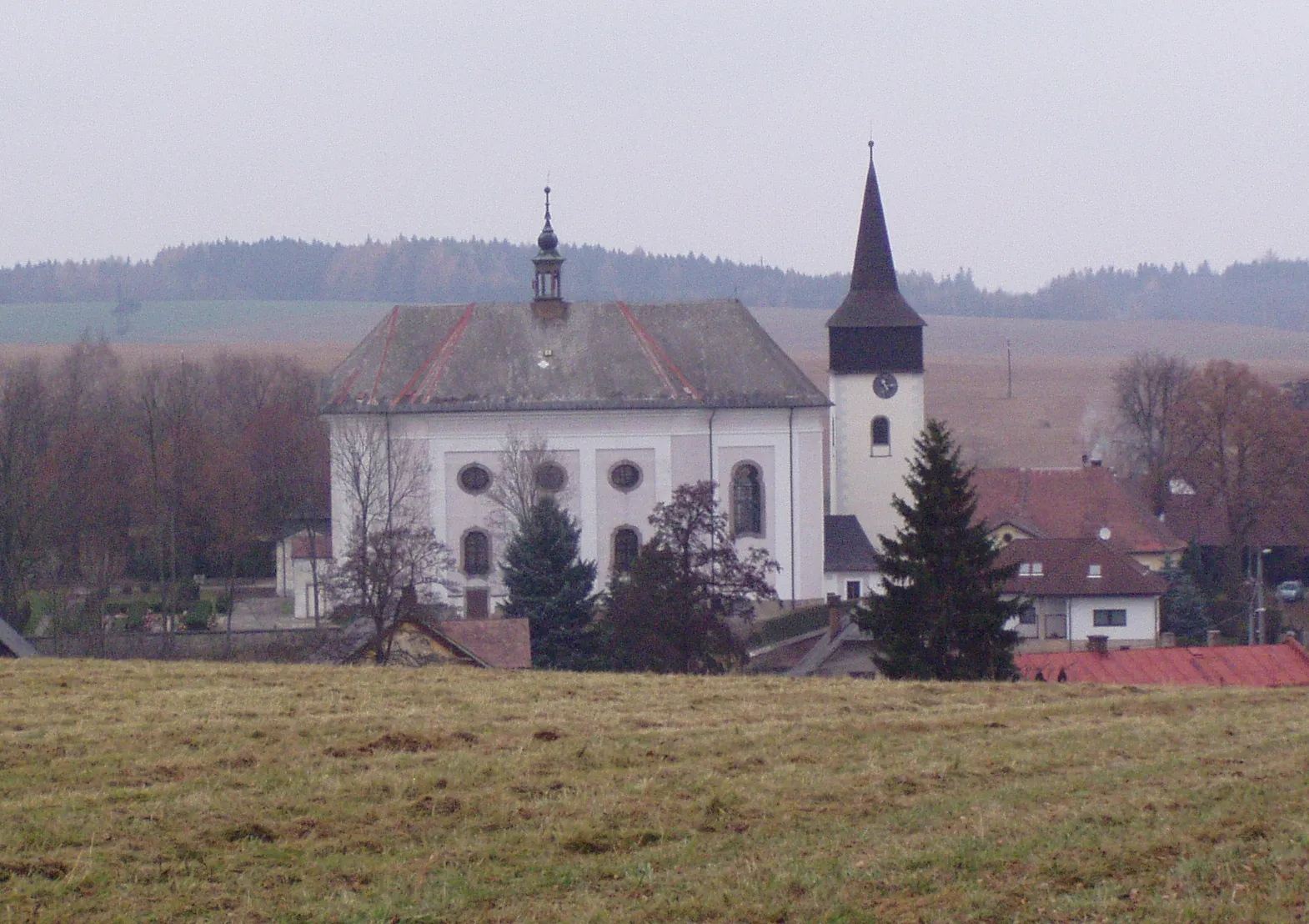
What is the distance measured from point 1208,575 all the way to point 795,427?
19057 mm

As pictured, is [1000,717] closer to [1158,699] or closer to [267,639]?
[1158,699]

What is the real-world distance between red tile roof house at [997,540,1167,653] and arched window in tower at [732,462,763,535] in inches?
247

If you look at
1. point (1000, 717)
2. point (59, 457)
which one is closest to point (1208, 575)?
point (59, 457)

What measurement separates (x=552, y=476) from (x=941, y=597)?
20.0m

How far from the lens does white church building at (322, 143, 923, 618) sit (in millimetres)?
43594

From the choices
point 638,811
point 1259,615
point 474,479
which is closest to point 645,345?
point 474,479

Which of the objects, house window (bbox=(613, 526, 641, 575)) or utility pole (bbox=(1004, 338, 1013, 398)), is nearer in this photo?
house window (bbox=(613, 526, 641, 575))

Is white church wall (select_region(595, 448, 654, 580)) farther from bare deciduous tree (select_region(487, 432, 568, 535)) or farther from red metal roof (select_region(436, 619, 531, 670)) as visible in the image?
red metal roof (select_region(436, 619, 531, 670))

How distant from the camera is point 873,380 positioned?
156 feet

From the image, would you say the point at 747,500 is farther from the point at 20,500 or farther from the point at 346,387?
the point at 20,500

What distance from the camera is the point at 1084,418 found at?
98.6m

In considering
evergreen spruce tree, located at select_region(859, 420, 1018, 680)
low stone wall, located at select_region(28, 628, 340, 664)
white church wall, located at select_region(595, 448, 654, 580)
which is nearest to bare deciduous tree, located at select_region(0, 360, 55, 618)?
low stone wall, located at select_region(28, 628, 340, 664)

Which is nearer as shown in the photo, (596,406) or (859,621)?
(859,621)

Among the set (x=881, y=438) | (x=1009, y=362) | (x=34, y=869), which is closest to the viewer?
(x=34, y=869)
